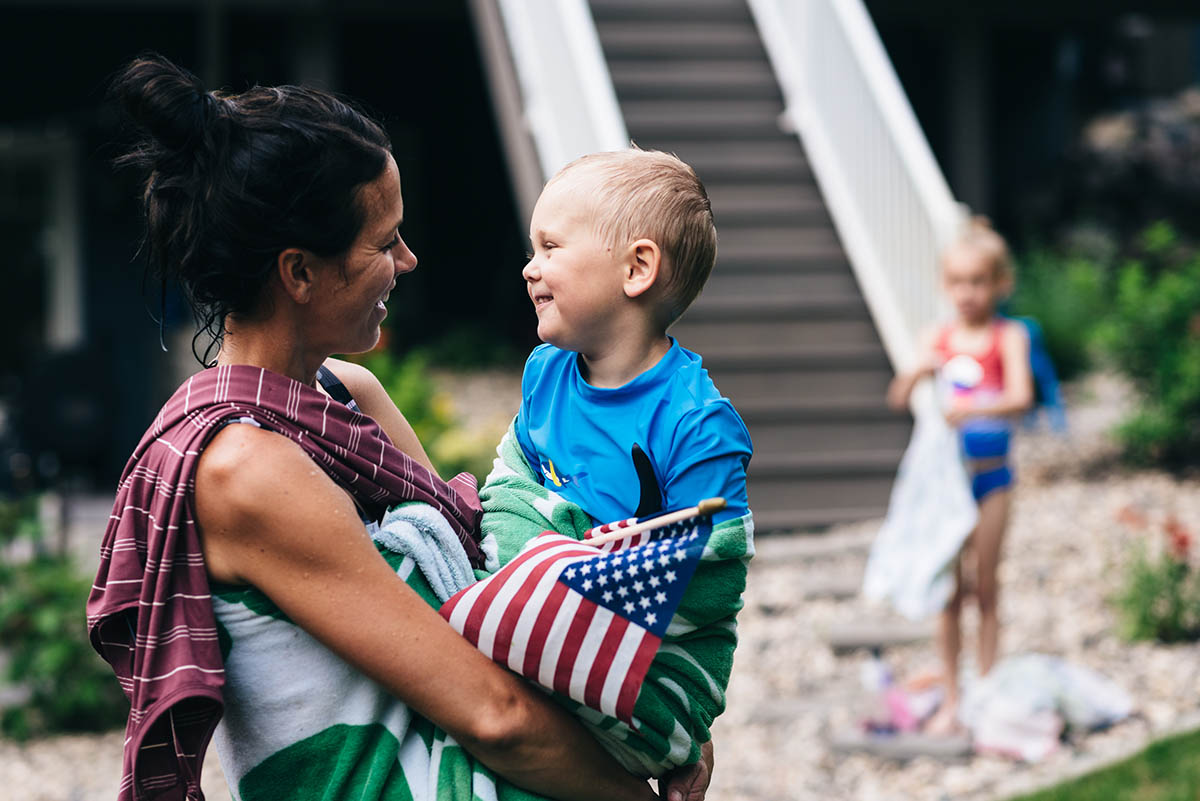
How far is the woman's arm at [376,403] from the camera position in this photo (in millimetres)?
1873

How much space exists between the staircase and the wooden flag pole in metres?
5.06

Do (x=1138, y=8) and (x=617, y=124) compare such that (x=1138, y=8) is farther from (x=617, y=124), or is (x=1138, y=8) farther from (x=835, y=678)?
(x=835, y=678)

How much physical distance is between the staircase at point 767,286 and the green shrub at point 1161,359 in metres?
1.36

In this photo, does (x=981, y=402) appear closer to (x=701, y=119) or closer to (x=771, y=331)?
(x=771, y=331)

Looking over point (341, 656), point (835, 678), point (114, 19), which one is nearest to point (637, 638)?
point (341, 656)

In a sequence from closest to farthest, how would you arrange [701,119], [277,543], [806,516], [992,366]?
[277,543] < [992,366] < [806,516] < [701,119]

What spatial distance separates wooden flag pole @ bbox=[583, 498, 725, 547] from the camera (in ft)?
5.07

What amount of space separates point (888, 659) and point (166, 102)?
4.42 metres

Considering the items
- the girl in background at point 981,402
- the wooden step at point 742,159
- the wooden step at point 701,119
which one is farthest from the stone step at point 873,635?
the wooden step at point 701,119

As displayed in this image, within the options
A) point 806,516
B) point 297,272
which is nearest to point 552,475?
point 297,272

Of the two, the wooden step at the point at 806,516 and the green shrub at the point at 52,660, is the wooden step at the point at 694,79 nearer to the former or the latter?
the wooden step at the point at 806,516

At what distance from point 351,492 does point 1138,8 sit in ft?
42.7

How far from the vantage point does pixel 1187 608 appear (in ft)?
16.3

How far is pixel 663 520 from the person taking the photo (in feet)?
5.17
